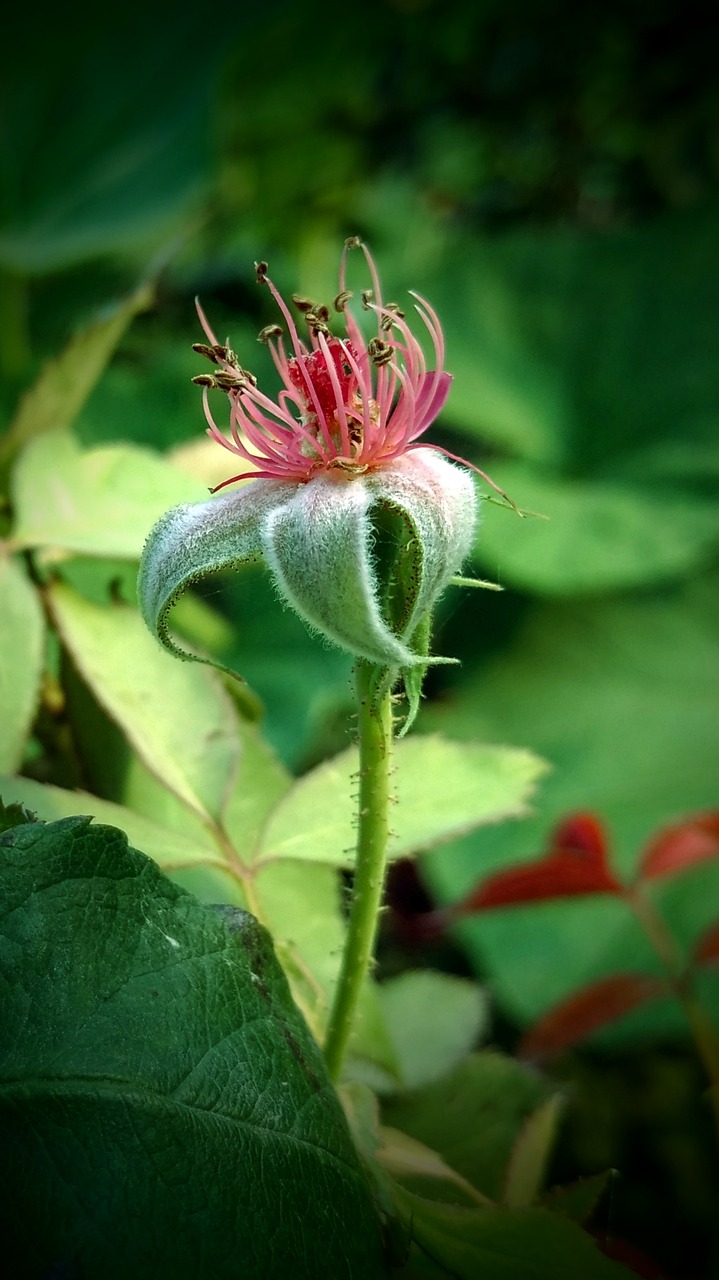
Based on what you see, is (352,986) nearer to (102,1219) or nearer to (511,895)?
(102,1219)

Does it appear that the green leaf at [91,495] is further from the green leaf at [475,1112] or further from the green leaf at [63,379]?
the green leaf at [475,1112]

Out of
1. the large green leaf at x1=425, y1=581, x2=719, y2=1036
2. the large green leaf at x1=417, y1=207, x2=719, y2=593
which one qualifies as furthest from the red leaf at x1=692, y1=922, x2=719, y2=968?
the large green leaf at x1=417, y1=207, x2=719, y2=593

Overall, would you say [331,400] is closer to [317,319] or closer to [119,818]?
[317,319]

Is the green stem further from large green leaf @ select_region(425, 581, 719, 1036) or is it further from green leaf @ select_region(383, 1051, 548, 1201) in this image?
large green leaf @ select_region(425, 581, 719, 1036)

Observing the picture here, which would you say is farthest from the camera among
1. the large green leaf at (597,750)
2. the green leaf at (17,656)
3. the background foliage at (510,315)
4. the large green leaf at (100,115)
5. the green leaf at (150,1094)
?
the large green leaf at (100,115)

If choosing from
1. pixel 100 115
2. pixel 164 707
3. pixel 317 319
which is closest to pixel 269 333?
pixel 317 319

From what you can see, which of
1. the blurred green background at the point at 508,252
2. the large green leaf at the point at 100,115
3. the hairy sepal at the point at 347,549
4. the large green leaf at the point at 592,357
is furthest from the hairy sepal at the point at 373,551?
the large green leaf at the point at 100,115

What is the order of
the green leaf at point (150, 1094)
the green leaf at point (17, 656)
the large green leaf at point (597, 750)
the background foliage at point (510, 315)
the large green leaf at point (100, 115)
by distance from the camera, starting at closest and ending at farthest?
the green leaf at point (150, 1094)
the green leaf at point (17, 656)
the background foliage at point (510, 315)
the large green leaf at point (597, 750)
the large green leaf at point (100, 115)
